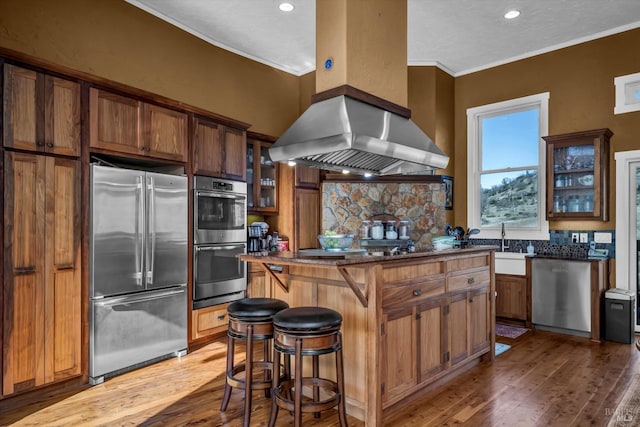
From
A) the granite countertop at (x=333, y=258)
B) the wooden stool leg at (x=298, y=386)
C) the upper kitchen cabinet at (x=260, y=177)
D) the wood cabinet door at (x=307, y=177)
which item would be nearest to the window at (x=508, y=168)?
the wood cabinet door at (x=307, y=177)

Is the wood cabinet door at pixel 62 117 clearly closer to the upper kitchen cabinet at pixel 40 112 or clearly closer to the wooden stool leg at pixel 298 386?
the upper kitchen cabinet at pixel 40 112

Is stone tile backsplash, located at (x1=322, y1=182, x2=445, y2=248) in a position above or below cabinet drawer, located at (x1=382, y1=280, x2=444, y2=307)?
above

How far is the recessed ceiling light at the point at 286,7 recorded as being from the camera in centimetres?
415

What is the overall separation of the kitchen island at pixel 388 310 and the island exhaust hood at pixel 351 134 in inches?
29.9

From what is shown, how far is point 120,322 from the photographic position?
3.40 m

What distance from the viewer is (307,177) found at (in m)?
5.46

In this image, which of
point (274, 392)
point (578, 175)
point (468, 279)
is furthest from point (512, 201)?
point (274, 392)

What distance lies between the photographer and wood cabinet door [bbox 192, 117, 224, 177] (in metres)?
4.14

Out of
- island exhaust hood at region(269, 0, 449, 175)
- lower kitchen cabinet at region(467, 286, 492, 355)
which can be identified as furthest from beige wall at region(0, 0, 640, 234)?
lower kitchen cabinet at region(467, 286, 492, 355)

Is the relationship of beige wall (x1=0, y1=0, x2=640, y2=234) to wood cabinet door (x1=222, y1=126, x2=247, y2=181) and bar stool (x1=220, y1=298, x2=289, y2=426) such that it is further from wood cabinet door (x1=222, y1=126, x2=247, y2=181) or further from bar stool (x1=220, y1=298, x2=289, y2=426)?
bar stool (x1=220, y1=298, x2=289, y2=426)

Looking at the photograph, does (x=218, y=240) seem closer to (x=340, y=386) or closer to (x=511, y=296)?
(x=340, y=386)

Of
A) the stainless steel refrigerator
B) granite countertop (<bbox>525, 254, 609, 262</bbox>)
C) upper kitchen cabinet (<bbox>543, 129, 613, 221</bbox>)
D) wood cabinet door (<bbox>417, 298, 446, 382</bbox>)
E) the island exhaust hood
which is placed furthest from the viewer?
upper kitchen cabinet (<bbox>543, 129, 613, 221</bbox>)

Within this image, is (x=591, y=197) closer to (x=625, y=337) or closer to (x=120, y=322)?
(x=625, y=337)

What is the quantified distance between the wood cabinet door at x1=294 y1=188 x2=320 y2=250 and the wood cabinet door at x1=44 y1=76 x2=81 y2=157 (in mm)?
2720
